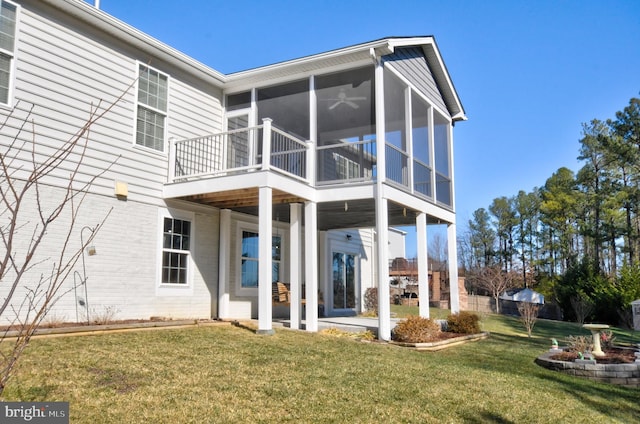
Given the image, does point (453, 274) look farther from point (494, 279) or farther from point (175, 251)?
point (494, 279)

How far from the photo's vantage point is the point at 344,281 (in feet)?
59.0

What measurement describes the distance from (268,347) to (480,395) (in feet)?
11.8

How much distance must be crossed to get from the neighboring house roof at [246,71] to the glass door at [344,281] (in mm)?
7157

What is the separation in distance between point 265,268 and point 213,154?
3777 millimetres

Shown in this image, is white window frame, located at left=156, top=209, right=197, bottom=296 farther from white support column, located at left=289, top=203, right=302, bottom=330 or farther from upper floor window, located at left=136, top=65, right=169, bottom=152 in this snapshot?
white support column, located at left=289, top=203, right=302, bottom=330

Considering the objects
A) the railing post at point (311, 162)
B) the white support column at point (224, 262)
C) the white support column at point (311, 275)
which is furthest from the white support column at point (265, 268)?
the white support column at point (224, 262)

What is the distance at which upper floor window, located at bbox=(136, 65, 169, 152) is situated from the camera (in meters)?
11.0

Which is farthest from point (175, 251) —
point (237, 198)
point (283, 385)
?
point (283, 385)

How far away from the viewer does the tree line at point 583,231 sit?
23.6m

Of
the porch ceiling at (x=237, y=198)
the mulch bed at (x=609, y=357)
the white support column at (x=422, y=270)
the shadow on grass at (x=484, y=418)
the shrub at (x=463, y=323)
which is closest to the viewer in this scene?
the shadow on grass at (x=484, y=418)

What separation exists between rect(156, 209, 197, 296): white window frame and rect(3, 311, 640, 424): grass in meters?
1.96

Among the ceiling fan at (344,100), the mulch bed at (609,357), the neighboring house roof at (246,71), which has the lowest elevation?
the mulch bed at (609,357)

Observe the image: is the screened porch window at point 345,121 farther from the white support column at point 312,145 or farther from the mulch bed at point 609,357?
the mulch bed at point 609,357

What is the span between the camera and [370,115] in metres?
14.0
